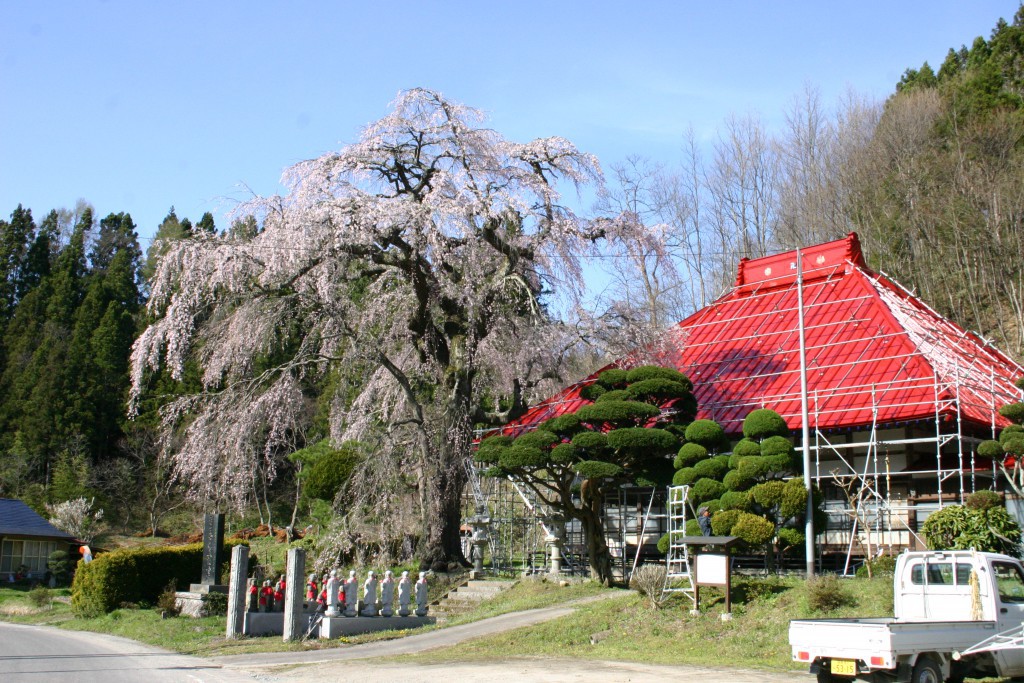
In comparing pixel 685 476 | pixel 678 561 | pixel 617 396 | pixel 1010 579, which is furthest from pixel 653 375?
pixel 1010 579

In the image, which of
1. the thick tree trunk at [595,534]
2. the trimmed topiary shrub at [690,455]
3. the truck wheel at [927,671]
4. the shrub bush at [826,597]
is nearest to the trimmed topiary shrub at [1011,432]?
the shrub bush at [826,597]

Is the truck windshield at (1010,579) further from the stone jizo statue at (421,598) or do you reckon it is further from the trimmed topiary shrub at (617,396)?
the stone jizo statue at (421,598)

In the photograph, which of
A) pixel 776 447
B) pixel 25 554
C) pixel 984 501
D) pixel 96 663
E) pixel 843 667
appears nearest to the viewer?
pixel 843 667

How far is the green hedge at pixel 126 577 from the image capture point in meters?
23.2

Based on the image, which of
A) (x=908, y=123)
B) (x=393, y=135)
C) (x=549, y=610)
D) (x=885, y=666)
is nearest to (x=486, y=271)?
(x=393, y=135)

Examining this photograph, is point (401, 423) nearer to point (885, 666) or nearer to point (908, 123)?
point (885, 666)

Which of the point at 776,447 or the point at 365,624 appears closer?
the point at 776,447

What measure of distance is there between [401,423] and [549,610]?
624 cm

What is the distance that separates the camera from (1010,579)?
37.5 feet

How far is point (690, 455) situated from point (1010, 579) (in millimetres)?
7478

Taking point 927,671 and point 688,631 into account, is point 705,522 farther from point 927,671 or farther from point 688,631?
point 927,671

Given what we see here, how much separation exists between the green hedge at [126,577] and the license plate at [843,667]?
19.3 m

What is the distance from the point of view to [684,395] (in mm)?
19734

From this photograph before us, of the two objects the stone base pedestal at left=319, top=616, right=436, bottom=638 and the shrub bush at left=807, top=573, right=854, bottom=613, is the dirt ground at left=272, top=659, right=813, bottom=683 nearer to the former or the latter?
the shrub bush at left=807, top=573, right=854, bottom=613
